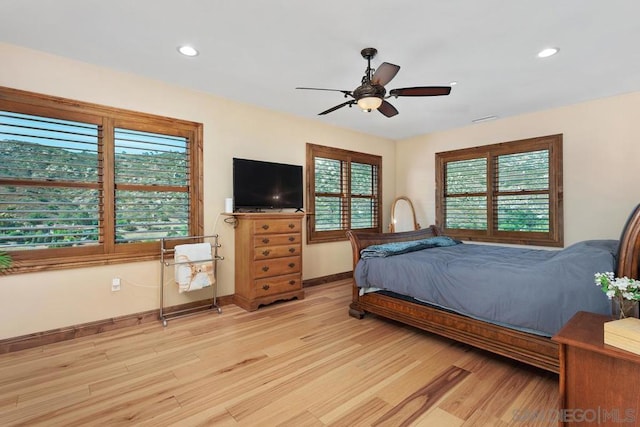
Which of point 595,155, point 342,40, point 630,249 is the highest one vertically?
point 342,40

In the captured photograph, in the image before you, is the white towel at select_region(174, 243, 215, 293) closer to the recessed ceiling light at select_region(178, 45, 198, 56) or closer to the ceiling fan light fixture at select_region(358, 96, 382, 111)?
the recessed ceiling light at select_region(178, 45, 198, 56)

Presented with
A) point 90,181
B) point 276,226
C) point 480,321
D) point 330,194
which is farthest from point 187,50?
point 480,321

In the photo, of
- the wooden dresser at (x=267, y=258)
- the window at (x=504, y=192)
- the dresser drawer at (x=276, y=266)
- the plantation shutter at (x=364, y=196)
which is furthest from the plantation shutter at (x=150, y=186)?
the window at (x=504, y=192)

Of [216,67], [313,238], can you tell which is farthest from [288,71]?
[313,238]

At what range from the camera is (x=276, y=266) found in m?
3.92

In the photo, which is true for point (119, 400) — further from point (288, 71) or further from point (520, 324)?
point (288, 71)

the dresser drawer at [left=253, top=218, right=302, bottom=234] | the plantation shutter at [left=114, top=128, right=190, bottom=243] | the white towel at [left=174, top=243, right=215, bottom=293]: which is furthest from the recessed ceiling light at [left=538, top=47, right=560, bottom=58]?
the white towel at [left=174, top=243, right=215, bottom=293]

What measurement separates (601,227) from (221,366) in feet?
15.8

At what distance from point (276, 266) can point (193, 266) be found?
3.28 feet

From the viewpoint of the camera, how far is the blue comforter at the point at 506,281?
2037mm

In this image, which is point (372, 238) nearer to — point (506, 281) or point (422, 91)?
point (506, 281)

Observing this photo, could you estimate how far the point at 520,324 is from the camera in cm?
224

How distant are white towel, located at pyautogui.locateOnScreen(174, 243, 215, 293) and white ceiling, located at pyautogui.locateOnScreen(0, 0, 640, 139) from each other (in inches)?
74.6

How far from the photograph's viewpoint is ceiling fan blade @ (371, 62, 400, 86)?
235cm
